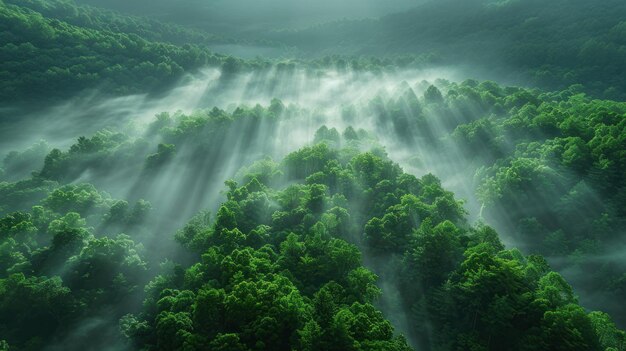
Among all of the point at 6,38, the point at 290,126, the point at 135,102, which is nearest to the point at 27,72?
the point at 6,38

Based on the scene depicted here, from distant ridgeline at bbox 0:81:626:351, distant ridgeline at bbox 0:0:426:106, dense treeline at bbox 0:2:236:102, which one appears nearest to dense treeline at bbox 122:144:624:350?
distant ridgeline at bbox 0:81:626:351

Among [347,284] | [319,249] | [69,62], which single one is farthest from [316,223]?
[69,62]

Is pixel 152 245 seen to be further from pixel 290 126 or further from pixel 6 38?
pixel 6 38

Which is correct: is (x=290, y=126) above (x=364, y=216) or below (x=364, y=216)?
above

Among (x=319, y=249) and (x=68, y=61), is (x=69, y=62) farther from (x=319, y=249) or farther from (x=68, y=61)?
(x=319, y=249)

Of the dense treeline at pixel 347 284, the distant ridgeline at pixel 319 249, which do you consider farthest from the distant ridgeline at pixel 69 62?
the dense treeline at pixel 347 284
